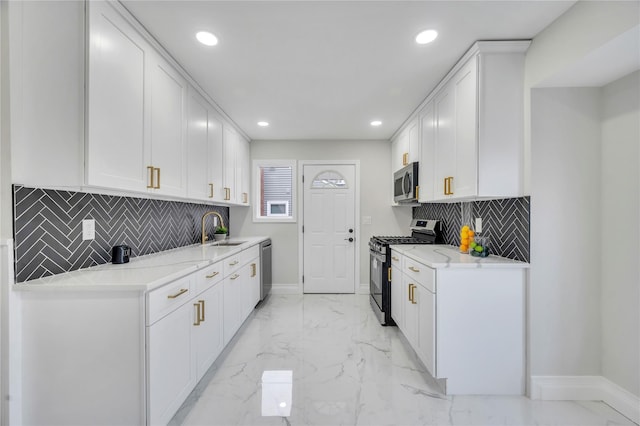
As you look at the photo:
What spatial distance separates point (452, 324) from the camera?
78.7 inches

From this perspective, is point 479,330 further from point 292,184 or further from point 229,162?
point 292,184

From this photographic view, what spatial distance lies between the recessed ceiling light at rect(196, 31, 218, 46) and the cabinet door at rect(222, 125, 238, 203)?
1.44 m

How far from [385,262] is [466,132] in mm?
1606

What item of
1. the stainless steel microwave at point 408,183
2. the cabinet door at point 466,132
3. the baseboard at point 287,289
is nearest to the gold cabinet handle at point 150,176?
the cabinet door at point 466,132

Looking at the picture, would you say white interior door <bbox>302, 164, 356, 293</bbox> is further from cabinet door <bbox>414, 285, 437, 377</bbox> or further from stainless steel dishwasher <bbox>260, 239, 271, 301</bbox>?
cabinet door <bbox>414, 285, 437, 377</bbox>

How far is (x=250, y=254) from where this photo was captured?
132 inches

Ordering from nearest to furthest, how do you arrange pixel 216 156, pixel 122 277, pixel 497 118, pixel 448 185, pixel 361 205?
1. pixel 122 277
2. pixel 497 118
3. pixel 448 185
4. pixel 216 156
5. pixel 361 205

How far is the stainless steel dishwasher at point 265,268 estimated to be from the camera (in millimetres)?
3830

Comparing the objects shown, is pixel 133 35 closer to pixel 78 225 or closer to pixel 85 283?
pixel 78 225

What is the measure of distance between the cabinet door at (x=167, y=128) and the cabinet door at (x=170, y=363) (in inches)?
35.2

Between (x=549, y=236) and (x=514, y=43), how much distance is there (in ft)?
4.30

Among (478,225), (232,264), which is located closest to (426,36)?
(478,225)

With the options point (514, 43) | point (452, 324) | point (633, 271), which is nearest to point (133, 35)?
point (514, 43)

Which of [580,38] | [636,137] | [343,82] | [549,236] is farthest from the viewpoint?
[343,82]
